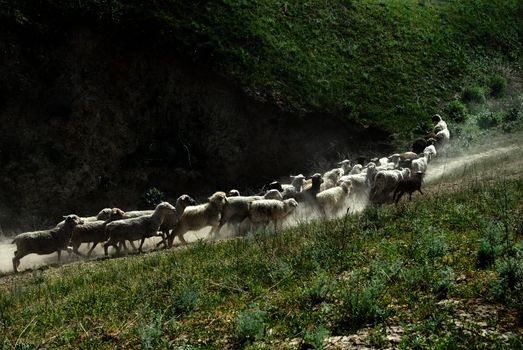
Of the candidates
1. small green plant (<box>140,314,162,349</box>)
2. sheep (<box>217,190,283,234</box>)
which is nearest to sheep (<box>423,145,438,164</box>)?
sheep (<box>217,190,283,234</box>)

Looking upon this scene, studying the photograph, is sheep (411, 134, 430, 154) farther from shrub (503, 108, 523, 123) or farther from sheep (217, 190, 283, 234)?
sheep (217, 190, 283, 234)

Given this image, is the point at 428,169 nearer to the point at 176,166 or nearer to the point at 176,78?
the point at 176,166

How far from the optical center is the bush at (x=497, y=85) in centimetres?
3778

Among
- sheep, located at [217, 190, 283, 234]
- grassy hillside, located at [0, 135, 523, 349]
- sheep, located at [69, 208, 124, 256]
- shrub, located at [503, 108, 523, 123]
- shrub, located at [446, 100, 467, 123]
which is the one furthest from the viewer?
shrub, located at [446, 100, 467, 123]

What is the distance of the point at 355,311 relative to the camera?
7.87 m

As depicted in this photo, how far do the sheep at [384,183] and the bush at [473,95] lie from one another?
18.3m

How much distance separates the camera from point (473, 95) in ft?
119

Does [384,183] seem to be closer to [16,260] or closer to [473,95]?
[16,260]

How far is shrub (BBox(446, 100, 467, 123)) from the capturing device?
34281 millimetres

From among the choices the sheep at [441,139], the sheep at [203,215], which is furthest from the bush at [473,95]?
the sheep at [203,215]

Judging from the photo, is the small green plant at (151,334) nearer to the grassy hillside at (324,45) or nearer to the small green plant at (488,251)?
the small green plant at (488,251)

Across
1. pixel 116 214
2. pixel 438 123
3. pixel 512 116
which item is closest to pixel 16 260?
pixel 116 214

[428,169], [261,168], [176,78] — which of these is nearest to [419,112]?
[428,169]

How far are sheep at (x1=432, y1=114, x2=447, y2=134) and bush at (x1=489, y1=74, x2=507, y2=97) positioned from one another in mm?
7528
